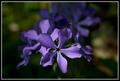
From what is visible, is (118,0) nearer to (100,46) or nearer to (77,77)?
(100,46)

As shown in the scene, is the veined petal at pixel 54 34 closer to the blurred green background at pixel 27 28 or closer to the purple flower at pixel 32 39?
the purple flower at pixel 32 39

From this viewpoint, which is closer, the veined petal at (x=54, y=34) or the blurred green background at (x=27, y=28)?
the veined petal at (x=54, y=34)

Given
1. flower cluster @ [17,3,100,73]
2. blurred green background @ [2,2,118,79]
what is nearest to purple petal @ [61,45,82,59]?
flower cluster @ [17,3,100,73]

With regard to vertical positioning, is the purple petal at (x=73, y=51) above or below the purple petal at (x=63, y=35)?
below

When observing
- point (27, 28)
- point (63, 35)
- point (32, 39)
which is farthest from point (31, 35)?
point (27, 28)

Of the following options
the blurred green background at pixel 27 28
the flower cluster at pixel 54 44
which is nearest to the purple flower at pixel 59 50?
the flower cluster at pixel 54 44

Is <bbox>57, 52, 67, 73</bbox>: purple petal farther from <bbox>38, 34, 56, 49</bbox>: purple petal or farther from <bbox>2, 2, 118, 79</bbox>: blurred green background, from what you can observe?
<bbox>2, 2, 118, 79</bbox>: blurred green background

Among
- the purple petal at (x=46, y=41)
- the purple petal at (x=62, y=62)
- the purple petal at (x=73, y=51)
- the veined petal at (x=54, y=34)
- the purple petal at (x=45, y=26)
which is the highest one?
the purple petal at (x=45, y=26)

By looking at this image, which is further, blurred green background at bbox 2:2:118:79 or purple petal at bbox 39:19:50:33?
blurred green background at bbox 2:2:118:79
